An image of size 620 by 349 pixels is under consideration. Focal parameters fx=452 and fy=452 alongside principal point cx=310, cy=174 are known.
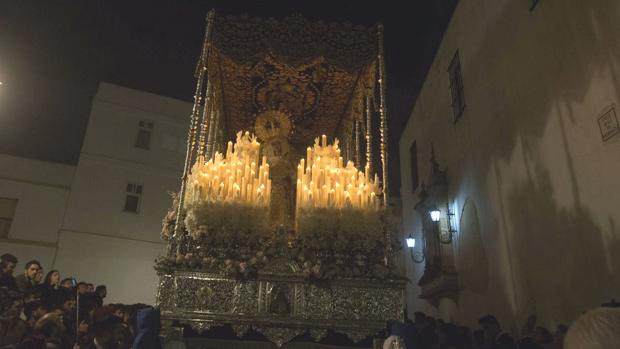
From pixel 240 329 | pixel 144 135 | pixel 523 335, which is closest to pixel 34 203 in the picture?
pixel 144 135

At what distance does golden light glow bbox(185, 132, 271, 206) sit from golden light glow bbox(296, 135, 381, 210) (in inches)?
21.2

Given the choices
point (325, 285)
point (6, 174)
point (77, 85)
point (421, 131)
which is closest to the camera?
point (325, 285)

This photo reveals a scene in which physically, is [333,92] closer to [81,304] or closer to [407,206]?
[81,304]

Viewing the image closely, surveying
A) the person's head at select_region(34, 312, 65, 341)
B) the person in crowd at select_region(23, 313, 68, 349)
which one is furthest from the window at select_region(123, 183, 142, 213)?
the person's head at select_region(34, 312, 65, 341)

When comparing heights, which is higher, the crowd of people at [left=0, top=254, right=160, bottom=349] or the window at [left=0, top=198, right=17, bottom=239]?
the window at [left=0, top=198, right=17, bottom=239]

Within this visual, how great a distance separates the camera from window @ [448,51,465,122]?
32.1 ft

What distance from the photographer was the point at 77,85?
1412 centimetres

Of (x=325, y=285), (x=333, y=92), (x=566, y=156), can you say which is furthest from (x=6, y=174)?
(x=566, y=156)

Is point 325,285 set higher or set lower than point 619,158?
lower

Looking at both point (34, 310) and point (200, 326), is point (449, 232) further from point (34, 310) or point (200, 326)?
point (34, 310)

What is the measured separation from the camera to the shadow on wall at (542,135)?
4926mm

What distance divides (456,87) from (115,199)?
442 inches

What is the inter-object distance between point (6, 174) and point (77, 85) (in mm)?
5797

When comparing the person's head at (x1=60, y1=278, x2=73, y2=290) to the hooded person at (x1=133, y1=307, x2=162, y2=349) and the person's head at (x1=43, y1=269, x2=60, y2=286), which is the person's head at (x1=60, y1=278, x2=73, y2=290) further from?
the hooded person at (x1=133, y1=307, x2=162, y2=349)
